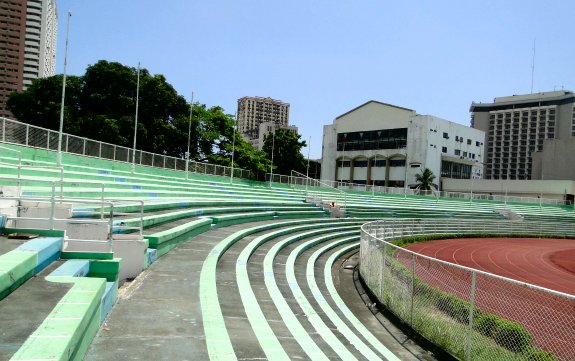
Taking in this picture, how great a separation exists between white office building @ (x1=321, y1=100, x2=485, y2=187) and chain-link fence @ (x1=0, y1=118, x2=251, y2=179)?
49889 mm

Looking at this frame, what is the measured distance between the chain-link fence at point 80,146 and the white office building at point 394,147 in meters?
49.9

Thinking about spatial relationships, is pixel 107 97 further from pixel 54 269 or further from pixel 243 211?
pixel 54 269

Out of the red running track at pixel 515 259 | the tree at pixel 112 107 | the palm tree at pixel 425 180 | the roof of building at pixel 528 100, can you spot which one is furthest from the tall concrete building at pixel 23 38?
the roof of building at pixel 528 100

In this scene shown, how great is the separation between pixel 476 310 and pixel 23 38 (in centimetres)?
16627

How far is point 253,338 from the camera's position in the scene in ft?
20.1

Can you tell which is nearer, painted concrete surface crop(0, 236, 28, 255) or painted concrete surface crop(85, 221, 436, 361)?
painted concrete surface crop(85, 221, 436, 361)

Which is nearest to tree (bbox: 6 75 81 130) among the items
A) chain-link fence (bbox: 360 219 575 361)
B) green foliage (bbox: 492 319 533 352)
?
chain-link fence (bbox: 360 219 575 361)

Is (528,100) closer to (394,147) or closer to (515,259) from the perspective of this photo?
(394,147)

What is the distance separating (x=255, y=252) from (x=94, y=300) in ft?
30.7

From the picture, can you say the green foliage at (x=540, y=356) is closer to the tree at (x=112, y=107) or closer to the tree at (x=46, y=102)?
the tree at (x=112, y=107)

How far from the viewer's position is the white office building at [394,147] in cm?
7706

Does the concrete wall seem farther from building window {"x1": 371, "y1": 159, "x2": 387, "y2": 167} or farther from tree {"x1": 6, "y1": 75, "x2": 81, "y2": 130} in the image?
tree {"x1": 6, "y1": 75, "x2": 81, "y2": 130}

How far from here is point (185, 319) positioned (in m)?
6.15

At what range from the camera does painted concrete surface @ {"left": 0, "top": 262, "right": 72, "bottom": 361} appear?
142 inches
